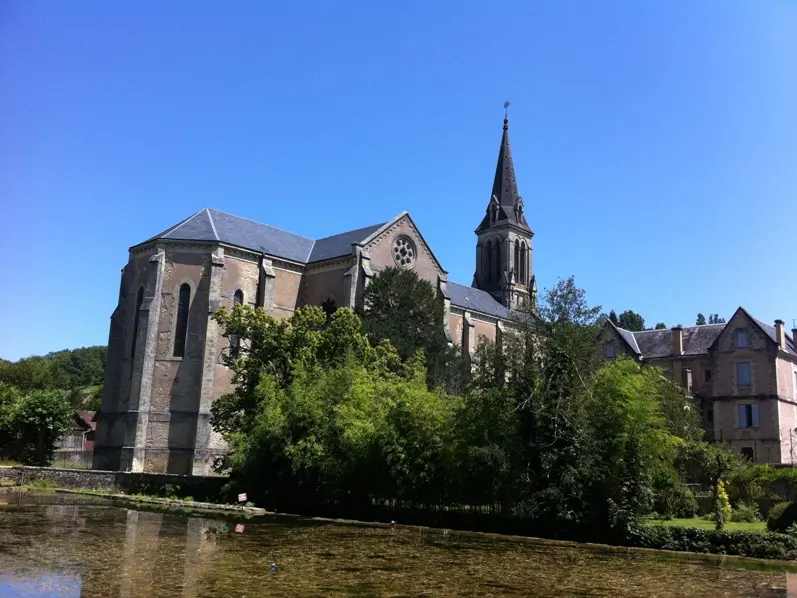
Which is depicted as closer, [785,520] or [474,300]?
[785,520]

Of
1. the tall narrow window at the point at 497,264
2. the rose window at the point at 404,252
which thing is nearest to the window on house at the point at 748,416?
the rose window at the point at 404,252

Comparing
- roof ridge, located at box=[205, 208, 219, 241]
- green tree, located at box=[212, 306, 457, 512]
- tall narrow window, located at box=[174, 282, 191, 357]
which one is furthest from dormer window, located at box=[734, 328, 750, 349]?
tall narrow window, located at box=[174, 282, 191, 357]

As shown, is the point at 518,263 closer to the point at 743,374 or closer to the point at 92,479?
the point at 743,374

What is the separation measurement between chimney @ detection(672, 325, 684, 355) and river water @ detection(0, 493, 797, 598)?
1455 inches

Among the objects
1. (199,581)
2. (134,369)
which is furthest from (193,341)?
(199,581)

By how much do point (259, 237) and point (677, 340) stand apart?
32.8 metres

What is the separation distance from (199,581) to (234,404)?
2105 centimetres

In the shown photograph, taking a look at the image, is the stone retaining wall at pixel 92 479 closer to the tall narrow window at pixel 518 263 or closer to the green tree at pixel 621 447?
the green tree at pixel 621 447

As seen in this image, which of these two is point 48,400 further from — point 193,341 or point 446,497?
point 446,497

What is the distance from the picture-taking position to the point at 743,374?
164ft

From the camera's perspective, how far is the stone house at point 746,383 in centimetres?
4800

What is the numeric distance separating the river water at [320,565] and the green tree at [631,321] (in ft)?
273

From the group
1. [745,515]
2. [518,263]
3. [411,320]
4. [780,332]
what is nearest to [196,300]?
[411,320]

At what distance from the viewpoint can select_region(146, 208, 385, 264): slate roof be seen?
44.2 metres
